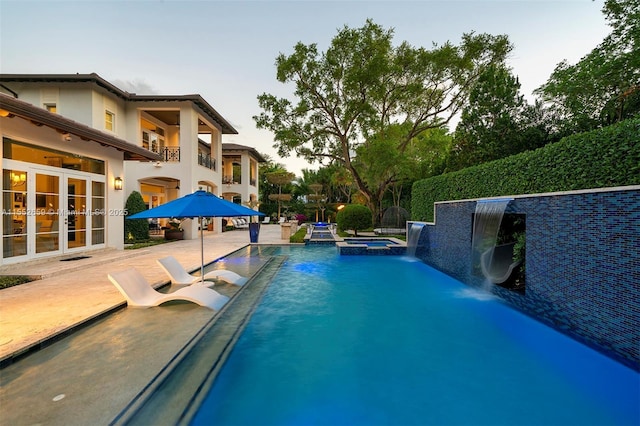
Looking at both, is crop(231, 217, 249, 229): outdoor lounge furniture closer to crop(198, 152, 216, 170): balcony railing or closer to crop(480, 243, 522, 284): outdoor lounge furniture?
crop(198, 152, 216, 170): balcony railing

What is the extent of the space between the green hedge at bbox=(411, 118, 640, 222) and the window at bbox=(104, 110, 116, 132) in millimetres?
17436

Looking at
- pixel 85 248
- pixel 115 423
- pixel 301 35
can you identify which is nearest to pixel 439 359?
pixel 115 423

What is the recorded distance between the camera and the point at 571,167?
17.7 feet

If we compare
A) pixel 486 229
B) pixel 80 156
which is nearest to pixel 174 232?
pixel 80 156

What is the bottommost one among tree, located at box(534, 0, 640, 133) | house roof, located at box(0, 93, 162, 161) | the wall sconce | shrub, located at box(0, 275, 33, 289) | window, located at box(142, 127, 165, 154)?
shrub, located at box(0, 275, 33, 289)

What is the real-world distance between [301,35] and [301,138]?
6.21 meters

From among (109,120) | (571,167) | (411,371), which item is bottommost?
(411,371)

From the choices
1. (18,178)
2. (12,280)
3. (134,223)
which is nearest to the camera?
(12,280)

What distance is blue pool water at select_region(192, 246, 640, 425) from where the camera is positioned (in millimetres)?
3172

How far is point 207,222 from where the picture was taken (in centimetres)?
2153

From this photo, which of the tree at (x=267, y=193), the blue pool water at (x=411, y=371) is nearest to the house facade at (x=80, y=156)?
the blue pool water at (x=411, y=371)

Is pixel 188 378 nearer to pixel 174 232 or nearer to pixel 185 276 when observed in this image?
pixel 185 276

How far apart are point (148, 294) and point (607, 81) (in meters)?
19.9

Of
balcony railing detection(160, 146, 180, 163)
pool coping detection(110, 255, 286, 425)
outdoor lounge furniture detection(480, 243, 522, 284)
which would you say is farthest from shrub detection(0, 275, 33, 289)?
balcony railing detection(160, 146, 180, 163)
